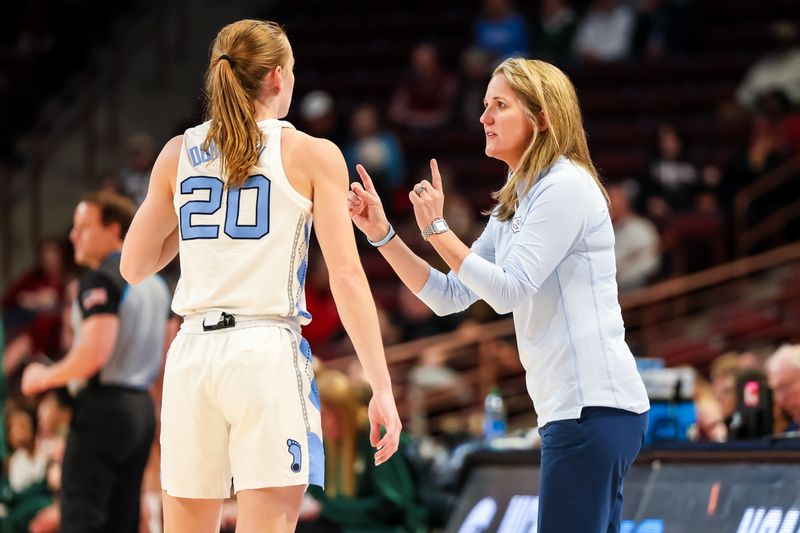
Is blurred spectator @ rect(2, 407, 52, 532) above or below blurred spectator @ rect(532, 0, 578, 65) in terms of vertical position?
below

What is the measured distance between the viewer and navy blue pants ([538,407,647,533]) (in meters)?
3.57

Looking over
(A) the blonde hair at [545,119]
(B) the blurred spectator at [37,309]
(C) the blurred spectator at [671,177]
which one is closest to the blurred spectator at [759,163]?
(C) the blurred spectator at [671,177]

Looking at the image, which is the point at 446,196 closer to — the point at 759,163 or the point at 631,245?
the point at 631,245

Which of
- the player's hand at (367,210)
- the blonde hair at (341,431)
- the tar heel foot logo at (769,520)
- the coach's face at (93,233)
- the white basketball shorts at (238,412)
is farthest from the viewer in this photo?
the blonde hair at (341,431)

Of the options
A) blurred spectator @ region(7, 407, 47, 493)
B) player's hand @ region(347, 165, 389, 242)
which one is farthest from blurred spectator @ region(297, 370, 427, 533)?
player's hand @ region(347, 165, 389, 242)

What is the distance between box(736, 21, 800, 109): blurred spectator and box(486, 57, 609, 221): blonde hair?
868 centimetres

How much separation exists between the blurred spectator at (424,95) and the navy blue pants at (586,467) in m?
9.84

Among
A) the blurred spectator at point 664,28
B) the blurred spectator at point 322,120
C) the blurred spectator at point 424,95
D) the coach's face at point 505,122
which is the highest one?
the blurred spectator at point 664,28

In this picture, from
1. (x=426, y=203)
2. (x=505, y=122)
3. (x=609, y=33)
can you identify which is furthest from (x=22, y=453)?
(x=609, y=33)

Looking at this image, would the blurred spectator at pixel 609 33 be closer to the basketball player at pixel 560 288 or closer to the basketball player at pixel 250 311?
the basketball player at pixel 560 288

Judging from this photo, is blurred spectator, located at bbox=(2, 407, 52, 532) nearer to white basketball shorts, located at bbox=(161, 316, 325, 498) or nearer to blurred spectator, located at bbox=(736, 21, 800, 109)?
white basketball shorts, located at bbox=(161, 316, 325, 498)

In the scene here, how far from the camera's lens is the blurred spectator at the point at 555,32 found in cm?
1374

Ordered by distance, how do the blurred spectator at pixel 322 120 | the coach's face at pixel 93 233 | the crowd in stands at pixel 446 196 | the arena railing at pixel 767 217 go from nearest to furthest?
the coach's face at pixel 93 233, the crowd in stands at pixel 446 196, the arena railing at pixel 767 217, the blurred spectator at pixel 322 120

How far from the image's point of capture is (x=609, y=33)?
44.4ft
